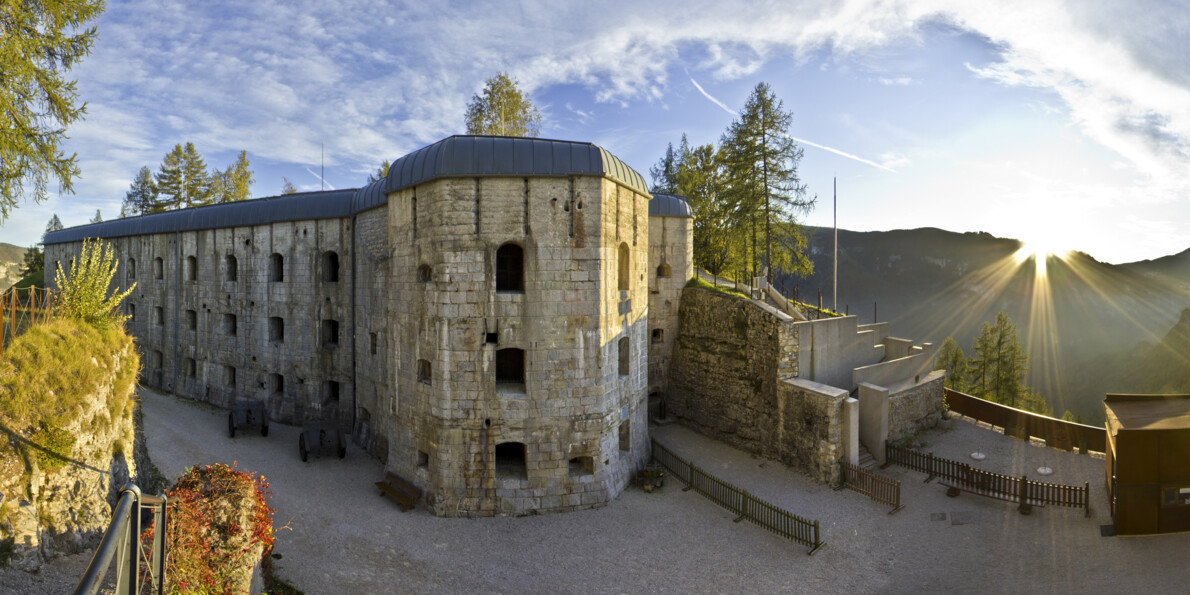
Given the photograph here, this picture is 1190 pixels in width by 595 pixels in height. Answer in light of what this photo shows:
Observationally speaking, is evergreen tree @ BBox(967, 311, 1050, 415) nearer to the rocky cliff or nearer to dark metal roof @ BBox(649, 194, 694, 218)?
dark metal roof @ BBox(649, 194, 694, 218)

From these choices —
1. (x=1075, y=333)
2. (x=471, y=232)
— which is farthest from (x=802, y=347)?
(x=1075, y=333)

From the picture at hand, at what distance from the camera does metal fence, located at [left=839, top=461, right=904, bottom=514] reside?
14.7m

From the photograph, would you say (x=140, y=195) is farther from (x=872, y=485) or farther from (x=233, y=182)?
(x=872, y=485)

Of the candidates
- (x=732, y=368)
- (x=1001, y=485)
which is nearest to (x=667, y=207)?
(x=732, y=368)

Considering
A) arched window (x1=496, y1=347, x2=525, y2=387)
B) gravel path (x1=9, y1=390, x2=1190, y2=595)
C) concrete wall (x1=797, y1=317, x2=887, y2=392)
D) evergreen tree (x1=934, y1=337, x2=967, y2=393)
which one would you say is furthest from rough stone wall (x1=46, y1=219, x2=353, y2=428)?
evergreen tree (x1=934, y1=337, x2=967, y2=393)

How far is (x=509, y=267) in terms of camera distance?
16047 millimetres

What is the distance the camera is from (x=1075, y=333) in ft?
283

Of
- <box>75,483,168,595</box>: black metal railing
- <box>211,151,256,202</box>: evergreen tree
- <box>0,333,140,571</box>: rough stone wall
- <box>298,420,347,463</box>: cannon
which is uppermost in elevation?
<box>211,151,256,202</box>: evergreen tree

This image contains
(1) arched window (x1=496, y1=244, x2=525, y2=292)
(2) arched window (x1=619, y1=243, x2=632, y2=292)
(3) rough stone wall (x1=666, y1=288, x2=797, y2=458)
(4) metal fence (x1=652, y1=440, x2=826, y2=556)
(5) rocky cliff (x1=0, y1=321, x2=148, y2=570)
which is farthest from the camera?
(3) rough stone wall (x1=666, y1=288, x2=797, y2=458)

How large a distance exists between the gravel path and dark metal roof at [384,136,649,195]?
30.2ft

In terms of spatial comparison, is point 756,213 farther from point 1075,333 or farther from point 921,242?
point 921,242

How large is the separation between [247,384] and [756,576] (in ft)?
73.2

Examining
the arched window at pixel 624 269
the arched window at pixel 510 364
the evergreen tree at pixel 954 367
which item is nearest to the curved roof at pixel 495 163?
the arched window at pixel 624 269

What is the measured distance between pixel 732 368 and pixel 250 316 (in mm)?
20768
